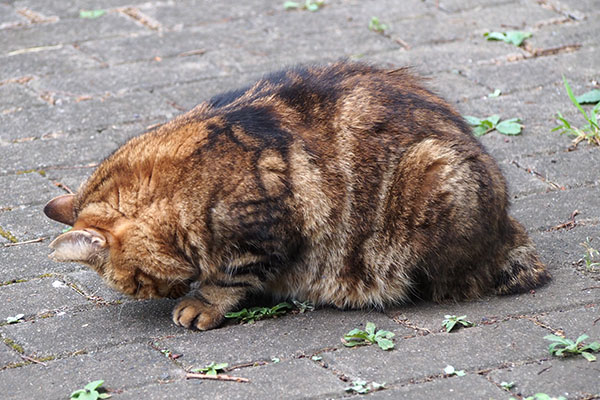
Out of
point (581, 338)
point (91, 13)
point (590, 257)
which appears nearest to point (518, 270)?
point (590, 257)

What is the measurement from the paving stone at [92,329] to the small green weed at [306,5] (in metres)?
3.97

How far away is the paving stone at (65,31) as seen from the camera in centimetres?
656

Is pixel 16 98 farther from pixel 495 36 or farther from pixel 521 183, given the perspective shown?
pixel 495 36

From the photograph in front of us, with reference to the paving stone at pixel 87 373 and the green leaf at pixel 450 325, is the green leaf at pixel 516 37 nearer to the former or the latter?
the green leaf at pixel 450 325

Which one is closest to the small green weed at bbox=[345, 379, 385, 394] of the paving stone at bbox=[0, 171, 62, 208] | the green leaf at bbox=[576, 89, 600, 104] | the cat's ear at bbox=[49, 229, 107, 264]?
the cat's ear at bbox=[49, 229, 107, 264]

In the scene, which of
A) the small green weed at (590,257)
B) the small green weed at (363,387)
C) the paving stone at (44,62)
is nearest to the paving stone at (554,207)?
the small green weed at (590,257)

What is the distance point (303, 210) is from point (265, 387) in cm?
87

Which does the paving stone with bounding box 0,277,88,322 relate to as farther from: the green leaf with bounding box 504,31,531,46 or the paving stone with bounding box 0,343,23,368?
the green leaf with bounding box 504,31,531,46

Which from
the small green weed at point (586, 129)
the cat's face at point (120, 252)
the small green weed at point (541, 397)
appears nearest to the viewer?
the small green weed at point (541, 397)

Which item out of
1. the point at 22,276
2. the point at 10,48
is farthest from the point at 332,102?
the point at 10,48

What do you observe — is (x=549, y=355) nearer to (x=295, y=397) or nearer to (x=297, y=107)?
(x=295, y=397)

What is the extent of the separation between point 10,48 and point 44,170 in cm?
193

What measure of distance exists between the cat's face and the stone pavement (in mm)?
175

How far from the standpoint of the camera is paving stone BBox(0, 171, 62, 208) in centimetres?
465
